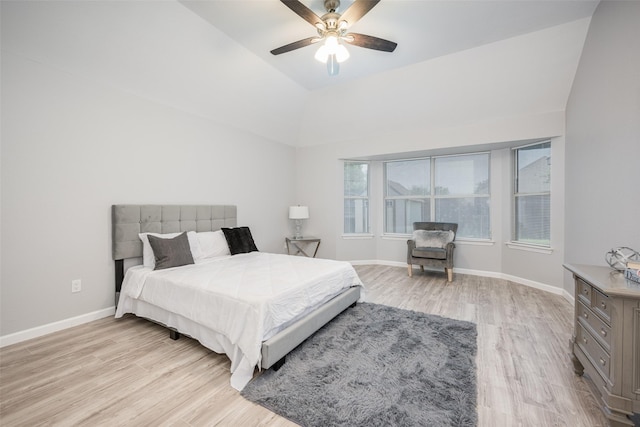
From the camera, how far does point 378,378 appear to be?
191cm

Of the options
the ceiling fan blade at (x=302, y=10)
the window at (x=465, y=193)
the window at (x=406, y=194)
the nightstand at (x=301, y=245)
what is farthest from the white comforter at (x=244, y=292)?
the window at (x=465, y=193)

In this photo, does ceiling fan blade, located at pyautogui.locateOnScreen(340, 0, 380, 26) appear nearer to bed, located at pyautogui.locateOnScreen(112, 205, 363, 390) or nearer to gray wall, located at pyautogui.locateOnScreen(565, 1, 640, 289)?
gray wall, located at pyautogui.locateOnScreen(565, 1, 640, 289)

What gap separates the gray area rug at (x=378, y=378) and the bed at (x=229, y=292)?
0.18m

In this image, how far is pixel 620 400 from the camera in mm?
1431

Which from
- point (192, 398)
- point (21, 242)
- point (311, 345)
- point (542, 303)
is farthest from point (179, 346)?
point (542, 303)

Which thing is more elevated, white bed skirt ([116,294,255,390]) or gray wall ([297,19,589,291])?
gray wall ([297,19,589,291])

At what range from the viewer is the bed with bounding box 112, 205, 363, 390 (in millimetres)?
1944

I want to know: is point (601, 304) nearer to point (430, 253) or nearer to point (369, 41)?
point (369, 41)

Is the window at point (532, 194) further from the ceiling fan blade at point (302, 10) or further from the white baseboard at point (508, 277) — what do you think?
the ceiling fan blade at point (302, 10)

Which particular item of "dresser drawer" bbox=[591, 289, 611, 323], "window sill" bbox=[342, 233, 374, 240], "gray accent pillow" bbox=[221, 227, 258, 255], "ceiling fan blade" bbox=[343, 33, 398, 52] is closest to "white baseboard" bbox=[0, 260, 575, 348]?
"gray accent pillow" bbox=[221, 227, 258, 255]

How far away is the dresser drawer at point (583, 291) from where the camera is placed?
5.86ft

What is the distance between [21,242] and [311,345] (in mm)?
2754

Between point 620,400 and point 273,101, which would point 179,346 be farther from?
point 273,101

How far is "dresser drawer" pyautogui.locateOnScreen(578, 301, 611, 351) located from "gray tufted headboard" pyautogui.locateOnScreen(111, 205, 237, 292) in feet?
13.4
